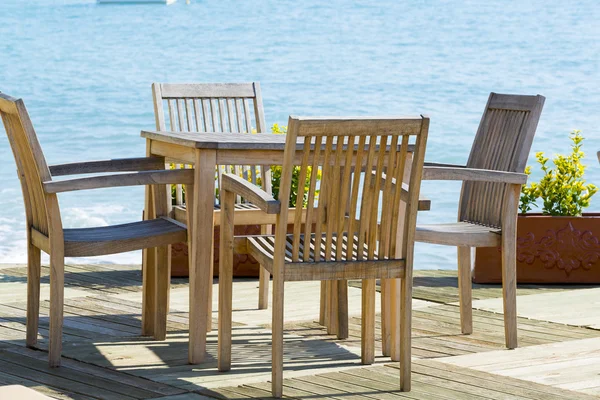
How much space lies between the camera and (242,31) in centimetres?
2517

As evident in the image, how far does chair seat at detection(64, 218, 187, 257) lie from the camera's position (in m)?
3.41

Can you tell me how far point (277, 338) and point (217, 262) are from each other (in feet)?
7.29

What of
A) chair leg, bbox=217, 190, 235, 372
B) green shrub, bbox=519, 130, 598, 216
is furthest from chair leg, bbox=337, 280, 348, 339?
green shrub, bbox=519, 130, 598, 216

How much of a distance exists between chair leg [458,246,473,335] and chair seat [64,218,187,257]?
1.14m

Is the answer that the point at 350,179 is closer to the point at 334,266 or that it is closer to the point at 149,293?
the point at 334,266

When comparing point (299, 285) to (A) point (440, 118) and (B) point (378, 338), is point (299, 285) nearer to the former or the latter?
(B) point (378, 338)

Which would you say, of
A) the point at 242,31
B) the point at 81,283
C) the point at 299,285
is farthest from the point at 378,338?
the point at 242,31

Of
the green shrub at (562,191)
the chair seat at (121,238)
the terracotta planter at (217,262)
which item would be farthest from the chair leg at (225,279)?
the green shrub at (562,191)

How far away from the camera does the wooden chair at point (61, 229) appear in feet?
11.0

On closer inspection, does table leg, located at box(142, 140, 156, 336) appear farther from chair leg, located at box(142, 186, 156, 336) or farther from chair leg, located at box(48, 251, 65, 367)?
chair leg, located at box(48, 251, 65, 367)

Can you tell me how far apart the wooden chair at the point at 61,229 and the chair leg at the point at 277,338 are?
667mm

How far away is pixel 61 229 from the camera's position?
11.1 feet

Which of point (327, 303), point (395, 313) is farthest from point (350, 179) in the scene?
point (327, 303)

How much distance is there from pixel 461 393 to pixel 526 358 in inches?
23.5
